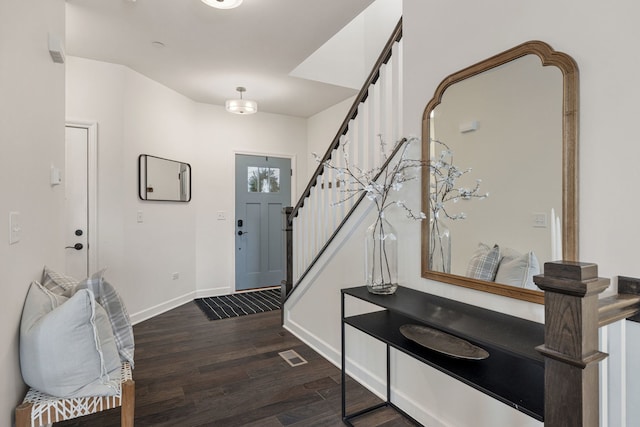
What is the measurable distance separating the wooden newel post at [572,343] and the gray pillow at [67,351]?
1646 millimetres

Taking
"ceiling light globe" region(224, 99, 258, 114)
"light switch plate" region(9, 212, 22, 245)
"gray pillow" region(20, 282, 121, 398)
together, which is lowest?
"gray pillow" region(20, 282, 121, 398)

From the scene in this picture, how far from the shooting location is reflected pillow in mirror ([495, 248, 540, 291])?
1.38 metres

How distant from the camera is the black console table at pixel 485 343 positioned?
1.14 m

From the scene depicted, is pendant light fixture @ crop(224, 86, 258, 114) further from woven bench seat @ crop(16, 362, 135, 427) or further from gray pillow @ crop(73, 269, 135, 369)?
woven bench seat @ crop(16, 362, 135, 427)

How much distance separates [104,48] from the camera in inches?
123

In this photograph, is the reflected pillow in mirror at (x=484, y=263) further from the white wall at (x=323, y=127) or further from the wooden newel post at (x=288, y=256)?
the white wall at (x=323, y=127)

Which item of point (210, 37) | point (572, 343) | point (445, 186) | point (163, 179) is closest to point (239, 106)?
point (210, 37)

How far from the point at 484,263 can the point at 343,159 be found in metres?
1.53

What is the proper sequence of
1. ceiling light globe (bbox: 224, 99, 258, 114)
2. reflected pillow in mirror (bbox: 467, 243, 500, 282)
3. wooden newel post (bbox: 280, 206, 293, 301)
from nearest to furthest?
reflected pillow in mirror (bbox: 467, 243, 500, 282) → wooden newel post (bbox: 280, 206, 293, 301) → ceiling light globe (bbox: 224, 99, 258, 114)

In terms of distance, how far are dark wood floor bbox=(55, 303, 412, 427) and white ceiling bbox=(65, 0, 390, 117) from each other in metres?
2.71

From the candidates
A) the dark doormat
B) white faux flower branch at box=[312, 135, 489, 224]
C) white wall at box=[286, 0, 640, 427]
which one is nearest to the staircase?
white faux flower branch at box=[312, 135, 489, 224]

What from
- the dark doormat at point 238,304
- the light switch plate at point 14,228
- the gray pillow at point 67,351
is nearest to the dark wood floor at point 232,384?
the dark doormat at point 238,304

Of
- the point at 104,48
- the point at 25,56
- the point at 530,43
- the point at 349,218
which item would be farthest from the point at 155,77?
the point at 530,43

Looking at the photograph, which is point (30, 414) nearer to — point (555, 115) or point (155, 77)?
point (555, 115)
